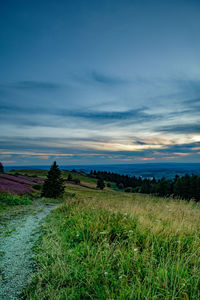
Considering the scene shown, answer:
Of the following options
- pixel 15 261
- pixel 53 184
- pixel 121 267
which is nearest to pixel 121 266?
pixel 121 267

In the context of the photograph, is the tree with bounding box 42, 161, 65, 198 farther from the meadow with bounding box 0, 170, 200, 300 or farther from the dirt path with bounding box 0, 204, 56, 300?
the meadow with bounding box 0, 170, 200, 300

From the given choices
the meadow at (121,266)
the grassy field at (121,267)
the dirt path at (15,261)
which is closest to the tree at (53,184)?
the dirt path at (15,261)

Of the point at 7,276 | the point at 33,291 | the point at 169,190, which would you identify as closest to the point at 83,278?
the point at 33,291

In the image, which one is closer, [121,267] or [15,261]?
[121,267]

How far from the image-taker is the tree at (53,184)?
2952 centimetres

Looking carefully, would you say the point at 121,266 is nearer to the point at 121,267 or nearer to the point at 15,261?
the point at 121,267

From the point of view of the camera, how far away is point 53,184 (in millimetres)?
30031

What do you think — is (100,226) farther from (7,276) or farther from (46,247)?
(7,276)

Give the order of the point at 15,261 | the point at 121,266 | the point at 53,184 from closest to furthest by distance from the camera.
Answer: the point at 121,266 → the point at 15,261 → the point at 53,184

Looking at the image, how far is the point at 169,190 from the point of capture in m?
73.4

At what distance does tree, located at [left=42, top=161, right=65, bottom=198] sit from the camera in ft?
96.8

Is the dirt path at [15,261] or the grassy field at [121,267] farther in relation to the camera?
the dirt path at [15,261]

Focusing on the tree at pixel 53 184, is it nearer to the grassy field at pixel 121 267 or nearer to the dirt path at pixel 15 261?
the dirt path at pixel 15 261

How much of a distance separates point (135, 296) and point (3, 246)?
5.41 m
